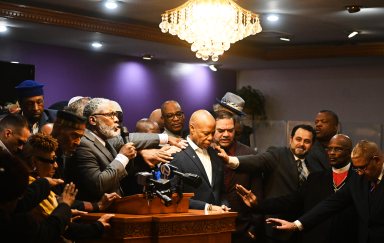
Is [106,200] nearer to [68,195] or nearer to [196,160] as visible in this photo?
[68,195]

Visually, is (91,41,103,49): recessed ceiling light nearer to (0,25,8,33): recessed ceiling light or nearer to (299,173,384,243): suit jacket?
(0,25,8,33): recessed ceiling light

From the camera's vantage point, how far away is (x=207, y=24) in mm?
6750

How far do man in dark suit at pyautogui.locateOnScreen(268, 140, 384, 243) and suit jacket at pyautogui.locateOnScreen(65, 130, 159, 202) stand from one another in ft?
4.92

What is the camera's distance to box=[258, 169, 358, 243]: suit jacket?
Result: 18.4 ft

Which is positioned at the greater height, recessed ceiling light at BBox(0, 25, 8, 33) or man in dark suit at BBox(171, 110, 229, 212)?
recessed ceiling light at BBox(0, 25, 8, 33)

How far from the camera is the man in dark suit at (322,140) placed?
20.1 feet

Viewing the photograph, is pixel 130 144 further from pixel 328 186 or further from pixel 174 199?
pixel 328 186

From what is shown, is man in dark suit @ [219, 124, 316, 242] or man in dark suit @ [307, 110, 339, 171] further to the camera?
man in dark suit @ [307, 110, 339, 171]

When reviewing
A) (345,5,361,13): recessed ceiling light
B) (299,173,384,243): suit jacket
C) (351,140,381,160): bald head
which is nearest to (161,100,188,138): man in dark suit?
(299,173,384,243): suit jacket

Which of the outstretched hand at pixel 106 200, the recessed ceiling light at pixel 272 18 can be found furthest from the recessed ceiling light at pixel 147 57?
the outstretched hand at pixel 106 200

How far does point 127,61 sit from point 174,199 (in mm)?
7477

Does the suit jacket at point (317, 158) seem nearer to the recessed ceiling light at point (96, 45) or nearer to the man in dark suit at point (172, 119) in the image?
the man in dark suit at point (172, 119)

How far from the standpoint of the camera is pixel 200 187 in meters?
5.18

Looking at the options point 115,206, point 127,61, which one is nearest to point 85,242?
point 115,206
